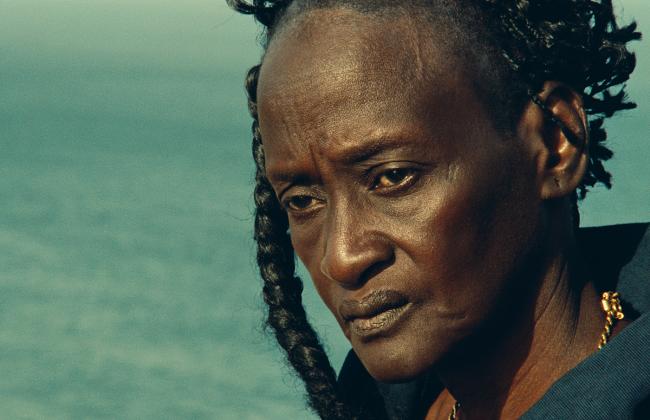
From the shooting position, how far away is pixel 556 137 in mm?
4336

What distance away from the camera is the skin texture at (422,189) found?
414 cm

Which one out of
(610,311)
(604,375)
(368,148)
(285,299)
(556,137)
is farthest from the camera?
(285,299)

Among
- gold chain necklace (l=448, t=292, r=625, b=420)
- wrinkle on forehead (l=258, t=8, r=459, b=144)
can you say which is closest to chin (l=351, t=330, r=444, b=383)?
gold chain necklace (l=448, t=292, r=625, b=420)

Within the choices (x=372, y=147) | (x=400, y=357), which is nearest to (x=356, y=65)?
(x=372, y=147)

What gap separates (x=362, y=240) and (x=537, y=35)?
0.77 metres

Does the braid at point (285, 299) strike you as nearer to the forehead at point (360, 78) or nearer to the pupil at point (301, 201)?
the pupil at point (301, 201)

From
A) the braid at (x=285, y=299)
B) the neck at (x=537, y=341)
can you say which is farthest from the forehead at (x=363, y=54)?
the braid at (x=285, y=299)

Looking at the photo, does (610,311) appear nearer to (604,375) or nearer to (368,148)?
(604,375)

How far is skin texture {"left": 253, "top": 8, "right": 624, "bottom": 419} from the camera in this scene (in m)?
4.14

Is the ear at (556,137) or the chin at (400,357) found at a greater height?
the ear at (556,137)

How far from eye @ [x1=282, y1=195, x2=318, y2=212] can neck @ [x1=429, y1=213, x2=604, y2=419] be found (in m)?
0.57

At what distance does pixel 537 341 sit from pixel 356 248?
0.60 metres

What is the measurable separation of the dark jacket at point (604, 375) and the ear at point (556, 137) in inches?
17.3

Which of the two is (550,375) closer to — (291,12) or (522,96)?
(522,96)
